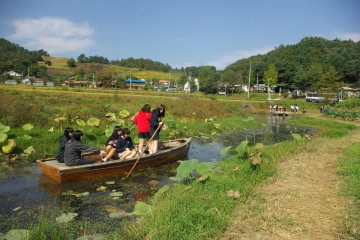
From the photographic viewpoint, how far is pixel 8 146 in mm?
9922

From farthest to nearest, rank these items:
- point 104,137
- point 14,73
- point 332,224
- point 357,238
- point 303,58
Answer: point 303,58 < point 14,73 < point 104,137 < point 332,224 < point 357,238

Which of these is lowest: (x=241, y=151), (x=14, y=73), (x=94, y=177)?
(x=94, y=177)

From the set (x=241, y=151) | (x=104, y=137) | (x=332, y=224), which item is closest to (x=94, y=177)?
(x=241, y=151)

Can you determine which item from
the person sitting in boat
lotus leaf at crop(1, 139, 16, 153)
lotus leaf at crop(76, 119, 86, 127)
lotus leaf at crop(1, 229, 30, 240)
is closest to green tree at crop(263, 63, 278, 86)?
lotus leaf at crop(76, 119, 86, 127)

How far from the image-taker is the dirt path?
4410 mm

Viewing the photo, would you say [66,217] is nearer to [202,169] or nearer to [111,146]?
[202,169]

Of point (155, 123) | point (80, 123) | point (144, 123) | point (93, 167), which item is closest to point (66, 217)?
point (93, 167)

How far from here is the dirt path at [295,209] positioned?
4.41 metres

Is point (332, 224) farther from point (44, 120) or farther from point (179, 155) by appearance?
point (44, 120)

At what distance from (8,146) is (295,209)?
9197 mm

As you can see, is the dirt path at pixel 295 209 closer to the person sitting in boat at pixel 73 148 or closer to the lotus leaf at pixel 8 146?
the person sitting in boat at pixel 73 148

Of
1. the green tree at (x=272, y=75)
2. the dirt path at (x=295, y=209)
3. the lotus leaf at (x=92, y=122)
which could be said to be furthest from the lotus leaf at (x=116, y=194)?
the green tree at (x=272, y=75)

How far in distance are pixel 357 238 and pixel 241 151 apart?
4.55 metres

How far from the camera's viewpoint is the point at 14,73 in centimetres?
7100
